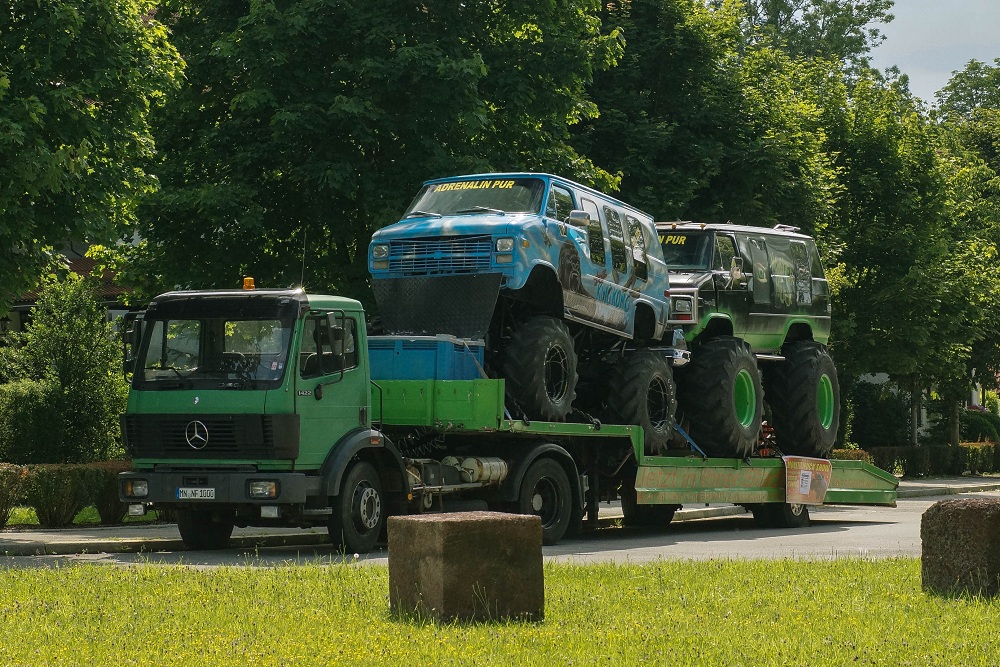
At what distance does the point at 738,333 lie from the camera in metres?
21.4

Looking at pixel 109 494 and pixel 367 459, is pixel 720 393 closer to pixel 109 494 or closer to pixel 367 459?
pixel 367 459

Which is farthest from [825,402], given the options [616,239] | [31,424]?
[31,424]

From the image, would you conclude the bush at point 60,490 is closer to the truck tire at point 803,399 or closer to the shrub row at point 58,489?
the shrub row at point 58,489

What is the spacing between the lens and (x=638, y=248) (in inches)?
763

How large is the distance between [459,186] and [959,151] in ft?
122

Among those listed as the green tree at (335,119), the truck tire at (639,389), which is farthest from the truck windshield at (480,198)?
the green tree at (335,119)

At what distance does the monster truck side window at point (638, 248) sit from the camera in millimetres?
19266

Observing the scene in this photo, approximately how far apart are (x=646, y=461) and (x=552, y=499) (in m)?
1.43

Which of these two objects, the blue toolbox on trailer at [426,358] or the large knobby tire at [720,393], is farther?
the large knobby tire at [720,393]

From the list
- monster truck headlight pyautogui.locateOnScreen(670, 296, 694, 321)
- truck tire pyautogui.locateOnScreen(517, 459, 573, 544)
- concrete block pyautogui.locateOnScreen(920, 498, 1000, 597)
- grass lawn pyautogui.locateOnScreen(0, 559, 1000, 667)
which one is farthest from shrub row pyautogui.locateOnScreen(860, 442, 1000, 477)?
grass lawn pyautogui.locateOnScreen(0, 559, 1000, 667)

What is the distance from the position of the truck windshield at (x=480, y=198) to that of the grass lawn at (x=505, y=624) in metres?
5.90

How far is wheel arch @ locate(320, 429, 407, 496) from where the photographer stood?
51.1 feet

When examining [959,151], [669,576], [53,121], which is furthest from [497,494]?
[959,151]

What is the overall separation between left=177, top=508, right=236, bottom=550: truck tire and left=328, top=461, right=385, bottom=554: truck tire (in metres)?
1.62
